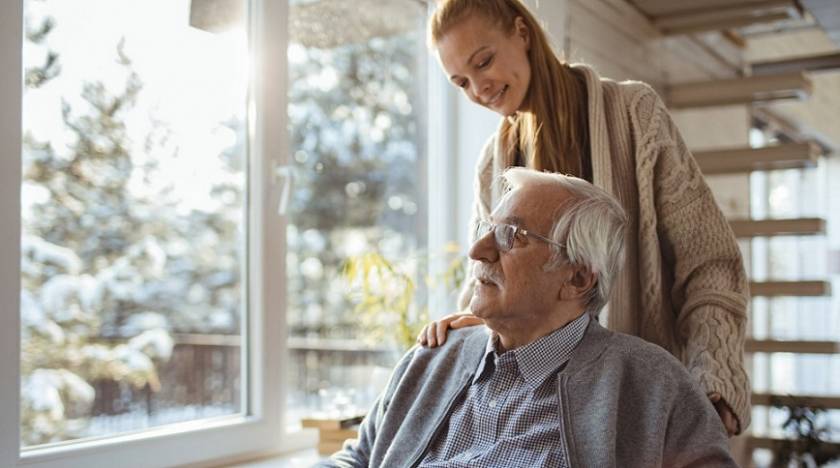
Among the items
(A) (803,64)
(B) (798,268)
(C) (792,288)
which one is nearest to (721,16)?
(A) (803,64)

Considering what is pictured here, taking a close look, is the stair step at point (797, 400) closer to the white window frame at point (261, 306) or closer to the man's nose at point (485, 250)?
the white window frame at point (261, 306)

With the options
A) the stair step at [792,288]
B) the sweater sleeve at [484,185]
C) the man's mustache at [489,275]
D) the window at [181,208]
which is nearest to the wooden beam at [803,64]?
the stair step at [792,288]

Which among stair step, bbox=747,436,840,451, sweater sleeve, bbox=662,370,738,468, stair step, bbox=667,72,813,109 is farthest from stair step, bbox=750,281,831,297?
sweater sleeve, bbox=662,370,738,468

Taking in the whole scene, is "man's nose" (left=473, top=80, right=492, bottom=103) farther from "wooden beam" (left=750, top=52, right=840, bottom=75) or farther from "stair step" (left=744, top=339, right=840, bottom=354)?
"wooden beam" (left=750, top=52, right=840, bottom=75)

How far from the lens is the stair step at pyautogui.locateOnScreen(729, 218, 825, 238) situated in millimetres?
4273

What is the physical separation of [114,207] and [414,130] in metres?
1.44

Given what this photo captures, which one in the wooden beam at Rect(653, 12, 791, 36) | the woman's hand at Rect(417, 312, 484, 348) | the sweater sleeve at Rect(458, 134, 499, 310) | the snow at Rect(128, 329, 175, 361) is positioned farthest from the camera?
the wooden beam at Rect(653, 12, 791, 36)

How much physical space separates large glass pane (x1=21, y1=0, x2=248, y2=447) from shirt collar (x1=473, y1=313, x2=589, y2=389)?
1.10 metres

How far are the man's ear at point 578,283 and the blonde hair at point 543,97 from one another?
303mm

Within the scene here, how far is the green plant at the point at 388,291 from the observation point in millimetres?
3000

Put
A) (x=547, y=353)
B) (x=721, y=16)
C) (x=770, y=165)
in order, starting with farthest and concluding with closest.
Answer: (x=770, y=165), (x=721, y=16), (x=547, y=353)

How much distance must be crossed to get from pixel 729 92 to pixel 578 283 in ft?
9.31

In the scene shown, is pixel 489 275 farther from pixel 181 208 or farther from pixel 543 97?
pixel 181 208

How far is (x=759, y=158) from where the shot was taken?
4352mm
